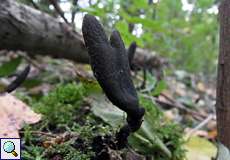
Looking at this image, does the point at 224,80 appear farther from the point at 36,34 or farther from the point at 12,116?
the point at 36,34

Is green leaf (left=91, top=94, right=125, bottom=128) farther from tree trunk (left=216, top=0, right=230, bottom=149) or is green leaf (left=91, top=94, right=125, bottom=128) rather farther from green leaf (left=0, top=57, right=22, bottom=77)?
green leaf (left=0, top=57, right=22, bottom=77)

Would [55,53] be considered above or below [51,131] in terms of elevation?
above

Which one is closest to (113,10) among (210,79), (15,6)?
(15,6)

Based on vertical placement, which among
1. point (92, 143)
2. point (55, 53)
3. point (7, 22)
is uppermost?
point (7, 22)

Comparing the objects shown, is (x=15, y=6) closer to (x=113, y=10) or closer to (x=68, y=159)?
(x=113, y=10)

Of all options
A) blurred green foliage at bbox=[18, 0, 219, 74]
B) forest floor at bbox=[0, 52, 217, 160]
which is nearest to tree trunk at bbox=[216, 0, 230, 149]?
forest floor at bbox=[0, 52, 217, 160]

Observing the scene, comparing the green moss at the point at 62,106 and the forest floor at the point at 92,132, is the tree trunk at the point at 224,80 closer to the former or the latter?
the forest floor at the point at 92,132
